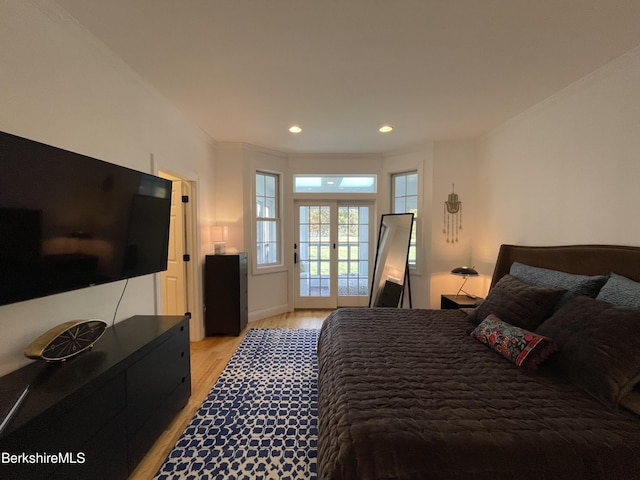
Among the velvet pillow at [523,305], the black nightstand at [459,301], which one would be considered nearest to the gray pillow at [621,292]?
the velvet pillow at [523,305]

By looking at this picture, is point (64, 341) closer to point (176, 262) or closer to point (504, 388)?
point (176, 262)

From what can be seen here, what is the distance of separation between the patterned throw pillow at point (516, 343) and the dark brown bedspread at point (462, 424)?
0.06m

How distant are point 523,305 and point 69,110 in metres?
3.12

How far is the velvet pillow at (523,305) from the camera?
5.98 feet

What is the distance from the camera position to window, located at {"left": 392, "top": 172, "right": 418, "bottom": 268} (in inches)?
162

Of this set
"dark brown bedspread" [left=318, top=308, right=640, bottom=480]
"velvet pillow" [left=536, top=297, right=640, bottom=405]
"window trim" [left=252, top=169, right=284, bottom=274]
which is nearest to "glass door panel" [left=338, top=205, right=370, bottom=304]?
"window trim" [left=252, top=169, right=284, bottom=274]

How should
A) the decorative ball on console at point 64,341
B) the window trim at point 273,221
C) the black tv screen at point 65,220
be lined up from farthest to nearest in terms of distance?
1. the window trim at point 273,221
2. the decorative ball on console at point 64,341
3. the black tv screen at point 65,220

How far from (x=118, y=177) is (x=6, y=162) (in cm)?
56

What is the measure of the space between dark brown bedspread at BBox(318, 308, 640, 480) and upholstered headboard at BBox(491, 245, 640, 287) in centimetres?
102

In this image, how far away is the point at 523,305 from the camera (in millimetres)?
1884

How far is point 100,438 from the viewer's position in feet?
4.19

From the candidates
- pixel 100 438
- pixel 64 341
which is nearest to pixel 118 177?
pixel 64 341

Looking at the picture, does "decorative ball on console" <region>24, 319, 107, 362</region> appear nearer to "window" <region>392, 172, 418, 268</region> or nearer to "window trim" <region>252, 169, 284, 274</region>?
"window trim" <region>252, 169, 284, 274</region>

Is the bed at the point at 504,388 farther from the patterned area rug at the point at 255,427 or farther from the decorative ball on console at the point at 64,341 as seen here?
the decorative ball on console at the point at 64,341
